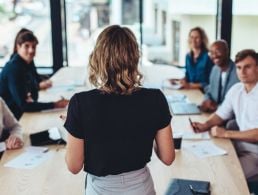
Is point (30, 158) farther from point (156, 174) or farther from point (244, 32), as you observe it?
point (244, 32)

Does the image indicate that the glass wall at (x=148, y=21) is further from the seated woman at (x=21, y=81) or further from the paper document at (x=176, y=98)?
the seated woman at (x=21, y=81)

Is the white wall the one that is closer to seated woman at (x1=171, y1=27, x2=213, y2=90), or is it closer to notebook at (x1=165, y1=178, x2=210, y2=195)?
seated woman at (x1=171, y1=27, x2=213, y2=90)

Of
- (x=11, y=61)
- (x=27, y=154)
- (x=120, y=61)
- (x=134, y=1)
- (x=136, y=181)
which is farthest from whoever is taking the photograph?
(x=134, y=1)

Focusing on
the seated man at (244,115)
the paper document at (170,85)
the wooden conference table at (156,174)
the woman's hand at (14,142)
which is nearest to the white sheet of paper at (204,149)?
the wooden conference table at (156,174)

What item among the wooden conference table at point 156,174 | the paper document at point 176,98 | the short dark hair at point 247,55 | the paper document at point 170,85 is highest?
the short dark hair at point 247,55

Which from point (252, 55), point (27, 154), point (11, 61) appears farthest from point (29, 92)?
point (252, 55)

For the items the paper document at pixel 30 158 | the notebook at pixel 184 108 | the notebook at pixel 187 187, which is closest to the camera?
the notebook at pixel 187 187

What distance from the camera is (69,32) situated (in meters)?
6.05

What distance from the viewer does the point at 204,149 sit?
2.54 metres

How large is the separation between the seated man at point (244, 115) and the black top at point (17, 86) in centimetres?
128

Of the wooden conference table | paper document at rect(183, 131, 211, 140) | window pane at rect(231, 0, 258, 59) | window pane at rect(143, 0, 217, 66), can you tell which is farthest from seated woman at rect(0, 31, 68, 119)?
window pane at rect(231, 0, 258, 59)

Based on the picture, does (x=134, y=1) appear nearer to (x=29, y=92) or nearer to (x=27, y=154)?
(x=29, y=92)

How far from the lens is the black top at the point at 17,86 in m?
3.46

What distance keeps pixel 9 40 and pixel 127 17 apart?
157cm
